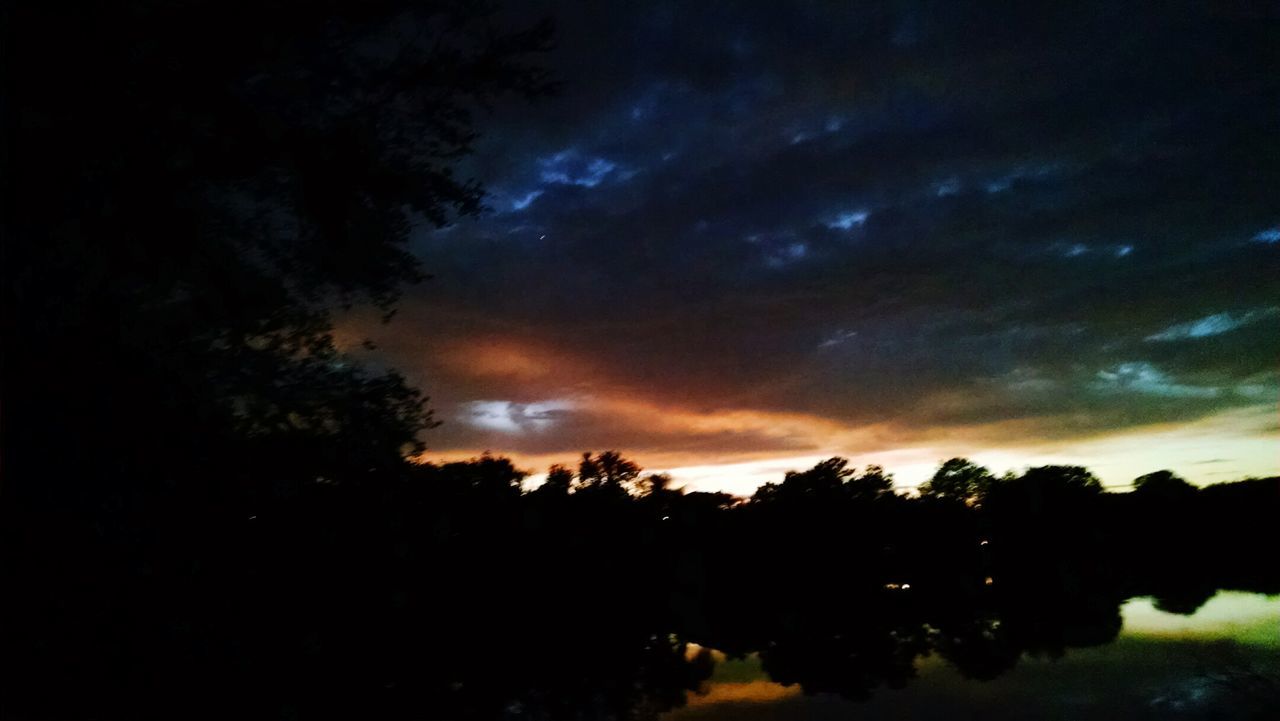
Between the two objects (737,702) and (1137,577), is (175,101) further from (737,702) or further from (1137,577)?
(1137,577)

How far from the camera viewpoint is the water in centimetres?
698

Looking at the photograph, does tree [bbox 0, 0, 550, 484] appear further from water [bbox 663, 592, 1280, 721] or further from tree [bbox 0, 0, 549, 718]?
water [bbox 663, 592, 1280, 721]

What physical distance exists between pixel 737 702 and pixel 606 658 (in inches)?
131

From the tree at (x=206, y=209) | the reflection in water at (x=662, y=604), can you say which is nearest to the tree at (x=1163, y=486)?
the reflection in water at (x=662, y=604)

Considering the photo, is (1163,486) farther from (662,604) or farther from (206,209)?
(206,209)

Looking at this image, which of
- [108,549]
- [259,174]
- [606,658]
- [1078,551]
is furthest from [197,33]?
[1078,551]

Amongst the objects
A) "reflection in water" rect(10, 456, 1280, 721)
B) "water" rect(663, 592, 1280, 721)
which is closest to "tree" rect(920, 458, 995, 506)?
"reflection in water" rect(10, 456, 1280, 721)

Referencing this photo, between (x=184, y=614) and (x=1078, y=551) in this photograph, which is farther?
(x=1078, y=551)

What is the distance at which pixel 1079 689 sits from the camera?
7707 mm

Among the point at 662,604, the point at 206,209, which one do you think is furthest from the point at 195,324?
the point at 662,604

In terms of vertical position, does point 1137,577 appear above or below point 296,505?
below

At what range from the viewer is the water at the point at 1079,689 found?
6.98 m

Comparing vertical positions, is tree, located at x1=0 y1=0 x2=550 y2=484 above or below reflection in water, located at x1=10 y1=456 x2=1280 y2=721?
above

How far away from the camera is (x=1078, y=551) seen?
54.4ft
